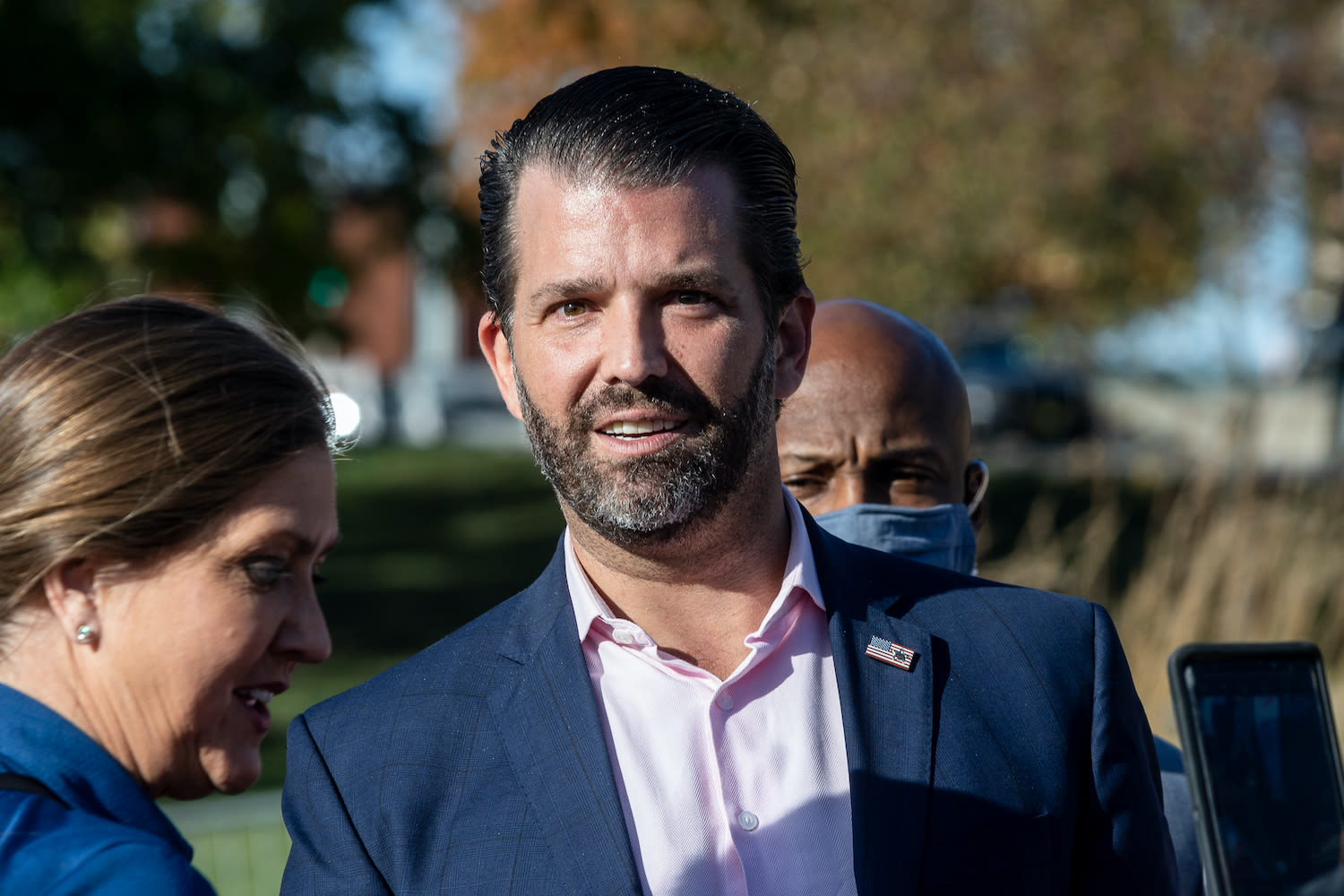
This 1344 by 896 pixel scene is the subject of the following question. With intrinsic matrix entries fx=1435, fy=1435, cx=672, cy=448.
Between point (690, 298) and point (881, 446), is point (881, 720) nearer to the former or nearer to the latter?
→ point (690, 298)

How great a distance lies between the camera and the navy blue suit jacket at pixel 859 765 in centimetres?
220

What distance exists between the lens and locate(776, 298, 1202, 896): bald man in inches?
125

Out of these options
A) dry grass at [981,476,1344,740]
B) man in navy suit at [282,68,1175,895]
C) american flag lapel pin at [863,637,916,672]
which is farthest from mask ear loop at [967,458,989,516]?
dry grass at [981,476,1344,740]

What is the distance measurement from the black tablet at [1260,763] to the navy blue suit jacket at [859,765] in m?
0.41

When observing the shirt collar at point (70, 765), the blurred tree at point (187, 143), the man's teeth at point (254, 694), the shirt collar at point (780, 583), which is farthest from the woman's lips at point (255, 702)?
the blurred tree at point (187, 143)

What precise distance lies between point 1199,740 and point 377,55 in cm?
1216

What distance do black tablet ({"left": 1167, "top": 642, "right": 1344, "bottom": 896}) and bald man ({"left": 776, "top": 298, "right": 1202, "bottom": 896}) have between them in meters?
1.19

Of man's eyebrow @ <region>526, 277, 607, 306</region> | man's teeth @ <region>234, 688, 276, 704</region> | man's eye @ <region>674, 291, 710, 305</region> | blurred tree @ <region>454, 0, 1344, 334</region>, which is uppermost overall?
blurred tree @ <region>454, 0, 1344, 334</region>

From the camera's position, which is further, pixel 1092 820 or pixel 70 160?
pixel 70 160

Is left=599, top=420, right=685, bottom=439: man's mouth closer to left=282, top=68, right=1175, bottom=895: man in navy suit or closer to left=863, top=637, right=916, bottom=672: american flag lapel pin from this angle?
left=282, top=68, right=1175, bottom=895: man in navy suit

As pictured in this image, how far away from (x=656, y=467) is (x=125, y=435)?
827 mm

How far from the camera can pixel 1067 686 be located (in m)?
2.39

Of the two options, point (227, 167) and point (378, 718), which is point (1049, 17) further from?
point (378, 718)

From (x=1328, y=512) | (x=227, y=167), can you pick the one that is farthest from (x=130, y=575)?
(x=227, y=167)
